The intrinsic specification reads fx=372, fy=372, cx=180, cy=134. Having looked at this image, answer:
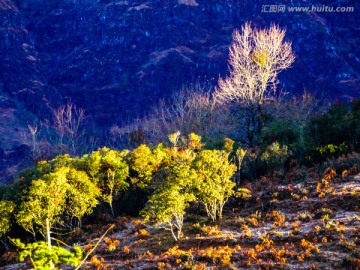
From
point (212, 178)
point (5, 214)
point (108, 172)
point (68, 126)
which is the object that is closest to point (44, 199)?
point (5, 214)

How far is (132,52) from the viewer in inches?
4643

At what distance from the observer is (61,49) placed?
408ft

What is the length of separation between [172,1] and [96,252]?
118819mm

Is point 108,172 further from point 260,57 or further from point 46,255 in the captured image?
point 46,255

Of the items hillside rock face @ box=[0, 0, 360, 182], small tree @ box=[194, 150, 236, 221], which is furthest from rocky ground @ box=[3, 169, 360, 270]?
hillside rock face @ box=[0, 0, 360, 182]

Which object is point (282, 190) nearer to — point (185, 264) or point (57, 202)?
point (185, 264)

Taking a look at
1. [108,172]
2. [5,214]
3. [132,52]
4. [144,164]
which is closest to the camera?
[5,214]

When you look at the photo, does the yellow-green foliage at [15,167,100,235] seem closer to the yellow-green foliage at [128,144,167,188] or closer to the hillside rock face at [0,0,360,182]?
the yellow-green foliage at [128,144,167,188]

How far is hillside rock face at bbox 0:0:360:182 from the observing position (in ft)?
331

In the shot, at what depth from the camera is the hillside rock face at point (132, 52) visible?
100750mm

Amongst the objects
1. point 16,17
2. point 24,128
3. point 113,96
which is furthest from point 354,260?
point 16,17

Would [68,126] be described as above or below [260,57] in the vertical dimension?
below

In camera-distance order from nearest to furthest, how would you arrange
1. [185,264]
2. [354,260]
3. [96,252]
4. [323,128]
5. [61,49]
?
1. [354,260]
2. [185,264]
3. [96,252]
4. [323,128]
5. [61,49]

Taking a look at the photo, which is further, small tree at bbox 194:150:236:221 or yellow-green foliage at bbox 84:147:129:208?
yellow-green foliage at bbox 84:147:129:208
